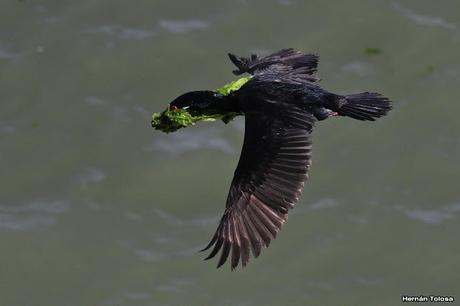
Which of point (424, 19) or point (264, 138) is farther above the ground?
point (424, 19)

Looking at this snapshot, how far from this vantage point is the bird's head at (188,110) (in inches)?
296

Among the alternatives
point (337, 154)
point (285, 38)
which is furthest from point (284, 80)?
point (285, 38)

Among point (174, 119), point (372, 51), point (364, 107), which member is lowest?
point (174, 119)

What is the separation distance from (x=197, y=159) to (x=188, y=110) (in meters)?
2.09

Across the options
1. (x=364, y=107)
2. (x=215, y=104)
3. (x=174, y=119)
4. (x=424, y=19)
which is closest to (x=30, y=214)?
(x=174, y=119)

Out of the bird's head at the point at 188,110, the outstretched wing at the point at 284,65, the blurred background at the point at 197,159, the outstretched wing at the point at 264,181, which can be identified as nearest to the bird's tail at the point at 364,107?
the outstretched wing at the point at 264,181

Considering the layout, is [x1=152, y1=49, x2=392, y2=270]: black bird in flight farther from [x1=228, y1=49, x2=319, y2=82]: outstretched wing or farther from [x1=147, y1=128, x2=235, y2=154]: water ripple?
[x1=147, y1=128, x2=235, y2=154]: water ripple

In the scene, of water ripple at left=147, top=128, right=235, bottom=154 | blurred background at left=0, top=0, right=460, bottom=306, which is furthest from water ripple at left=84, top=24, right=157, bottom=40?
water ripple at left=147, top=128, right=235, bottom=154

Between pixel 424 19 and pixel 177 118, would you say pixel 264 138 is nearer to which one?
pixel 177 118

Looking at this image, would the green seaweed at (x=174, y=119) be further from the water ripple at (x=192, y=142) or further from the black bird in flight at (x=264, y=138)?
Answer: the water ripple at (x=192, y=142)

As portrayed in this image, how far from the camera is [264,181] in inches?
284

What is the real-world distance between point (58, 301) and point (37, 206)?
0.88 m

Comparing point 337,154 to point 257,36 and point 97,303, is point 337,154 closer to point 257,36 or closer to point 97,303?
point 257,36

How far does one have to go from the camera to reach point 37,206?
940 centimetres
